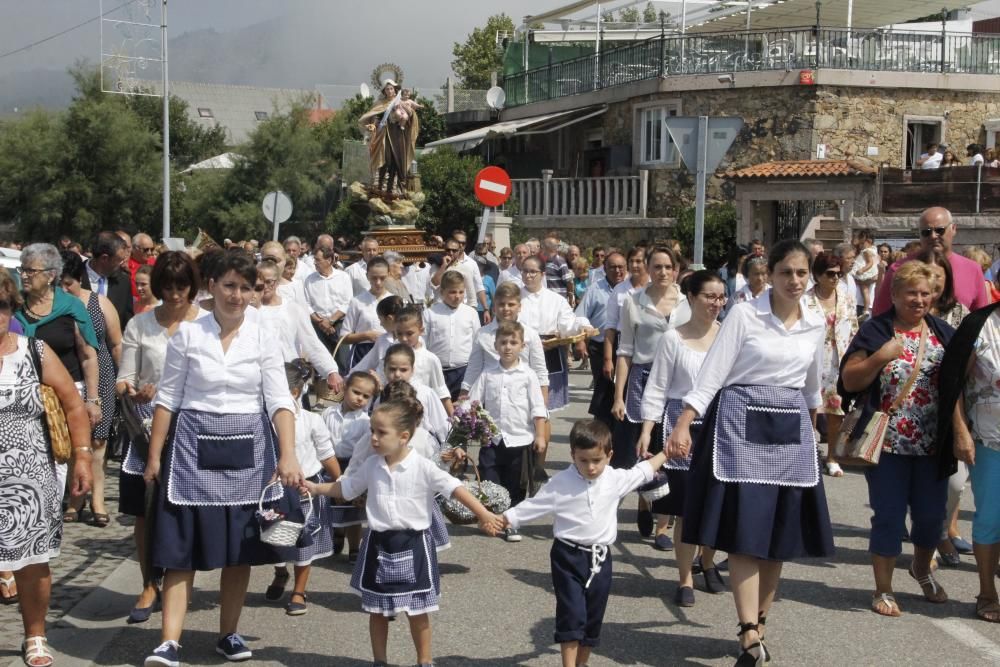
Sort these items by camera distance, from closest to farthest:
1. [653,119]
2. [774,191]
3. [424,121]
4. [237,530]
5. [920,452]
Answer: [237,530], [920,452], [774,191], [653,119], [424,121]

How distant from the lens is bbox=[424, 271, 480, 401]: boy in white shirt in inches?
407

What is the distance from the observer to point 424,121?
164 feet

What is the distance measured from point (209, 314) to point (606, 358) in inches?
161

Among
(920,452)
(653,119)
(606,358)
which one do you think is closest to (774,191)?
(653,119)

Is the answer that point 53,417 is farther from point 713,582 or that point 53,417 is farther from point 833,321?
point 833,321

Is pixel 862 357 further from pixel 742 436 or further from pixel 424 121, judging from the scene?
pixel 424 121

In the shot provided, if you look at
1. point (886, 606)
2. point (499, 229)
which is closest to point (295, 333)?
point (886, 606)

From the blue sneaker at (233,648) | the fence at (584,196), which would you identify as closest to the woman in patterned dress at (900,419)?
the blue sneaker at (233,648)

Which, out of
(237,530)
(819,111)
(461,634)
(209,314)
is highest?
(819,111)

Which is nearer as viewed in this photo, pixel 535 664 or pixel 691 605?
pixel 535 664

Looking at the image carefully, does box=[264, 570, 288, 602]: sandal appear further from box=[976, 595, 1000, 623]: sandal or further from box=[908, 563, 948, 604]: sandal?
box=[976, 595, 1000, 623]: sandal

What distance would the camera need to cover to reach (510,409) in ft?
28.0

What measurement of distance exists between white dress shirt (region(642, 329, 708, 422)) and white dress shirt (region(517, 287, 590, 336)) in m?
3.33

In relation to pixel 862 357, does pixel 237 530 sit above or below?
below
